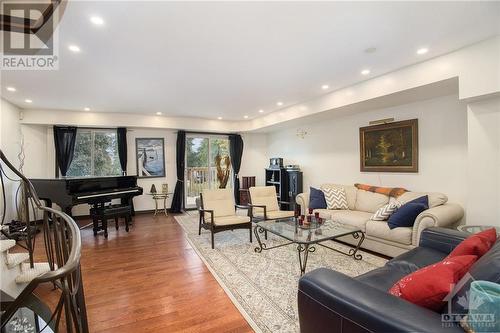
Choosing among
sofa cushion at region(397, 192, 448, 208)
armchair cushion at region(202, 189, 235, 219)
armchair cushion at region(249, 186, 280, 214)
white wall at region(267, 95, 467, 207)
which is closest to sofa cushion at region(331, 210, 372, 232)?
sofa cushion at region(397, 192, 448, 208)

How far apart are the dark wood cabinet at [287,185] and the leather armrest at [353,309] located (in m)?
4.57

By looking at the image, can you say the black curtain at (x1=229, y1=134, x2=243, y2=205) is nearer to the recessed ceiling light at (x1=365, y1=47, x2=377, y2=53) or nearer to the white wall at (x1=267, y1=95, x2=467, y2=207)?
the white wall at (x1=267, y1=95, x2=467, y2=207)

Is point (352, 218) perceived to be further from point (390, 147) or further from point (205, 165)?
point (205, 165)

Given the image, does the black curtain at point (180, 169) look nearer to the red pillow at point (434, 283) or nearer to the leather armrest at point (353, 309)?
the leather armrest at point (353, 309)

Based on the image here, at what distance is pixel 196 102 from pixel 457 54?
4.10 metres

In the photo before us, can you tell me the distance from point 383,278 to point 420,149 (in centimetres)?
282

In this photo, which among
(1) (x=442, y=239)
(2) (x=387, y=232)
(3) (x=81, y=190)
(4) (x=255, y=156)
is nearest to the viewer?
(1) (x=442, y=239)

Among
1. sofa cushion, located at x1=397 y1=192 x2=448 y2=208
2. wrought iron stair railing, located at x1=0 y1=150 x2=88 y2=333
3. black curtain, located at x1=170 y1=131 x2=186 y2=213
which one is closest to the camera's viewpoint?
wrought iron stair railing, located at x1=0 y1=150 x2=88 y2=333

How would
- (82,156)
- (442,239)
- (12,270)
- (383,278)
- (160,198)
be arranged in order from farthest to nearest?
(160,198), (82,156), (442,239), (12,270), (383,278)

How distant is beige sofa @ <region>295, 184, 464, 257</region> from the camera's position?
2914 millimetres

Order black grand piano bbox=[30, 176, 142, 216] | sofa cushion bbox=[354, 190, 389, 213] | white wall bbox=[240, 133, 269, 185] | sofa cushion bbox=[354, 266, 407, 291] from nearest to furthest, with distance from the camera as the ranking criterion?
sofa cushion bbox=[354, 266, 407, 291] → sofa cushion bbox=[354, 190, 389, 213] → black grand piano bbox=[30, 176, 142, 216] → white wall bbox=[240, 133, 269, 185]

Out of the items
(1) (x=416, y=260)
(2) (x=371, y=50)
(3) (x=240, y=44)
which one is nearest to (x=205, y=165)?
(3) (x=240, y=44)

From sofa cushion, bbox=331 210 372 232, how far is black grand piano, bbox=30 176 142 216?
4198 millimetres

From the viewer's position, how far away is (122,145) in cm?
606
